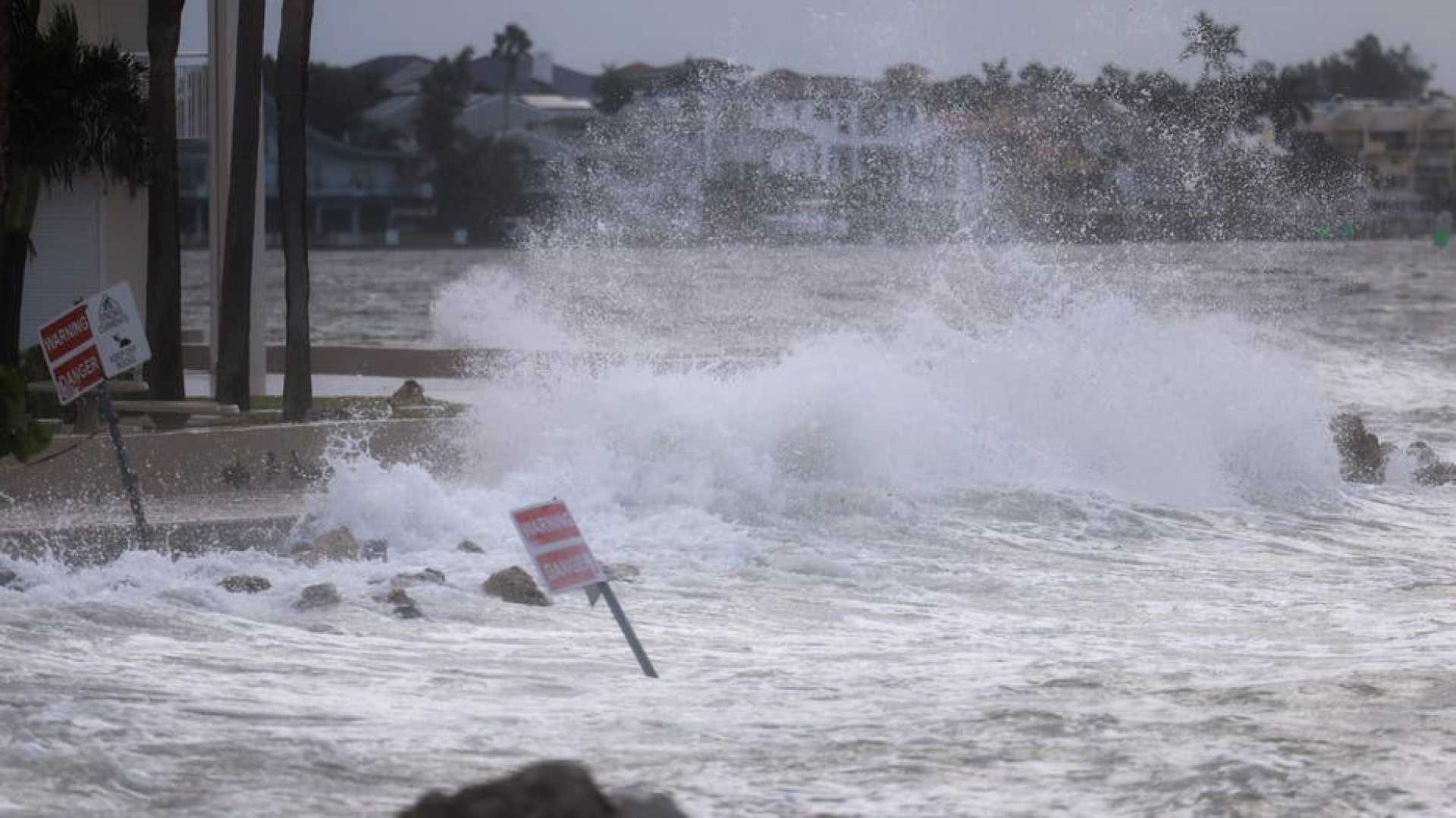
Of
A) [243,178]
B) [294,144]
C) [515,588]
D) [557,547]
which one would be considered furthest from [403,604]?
[243,178]

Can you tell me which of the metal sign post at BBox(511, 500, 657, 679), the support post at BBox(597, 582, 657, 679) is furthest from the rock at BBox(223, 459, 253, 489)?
the metal sign post at BBox(511, 500, 657, 679)

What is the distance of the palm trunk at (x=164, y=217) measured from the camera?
18.0 m

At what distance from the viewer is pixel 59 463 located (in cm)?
1410

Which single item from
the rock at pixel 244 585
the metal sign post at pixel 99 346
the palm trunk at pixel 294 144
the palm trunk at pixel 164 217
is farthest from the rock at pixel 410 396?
the rock at pixel 244 585

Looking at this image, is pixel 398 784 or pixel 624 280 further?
pixel 624 280

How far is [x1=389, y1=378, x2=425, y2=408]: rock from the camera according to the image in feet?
65.2

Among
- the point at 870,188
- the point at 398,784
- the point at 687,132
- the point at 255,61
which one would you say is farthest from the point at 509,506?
the point at 687,132

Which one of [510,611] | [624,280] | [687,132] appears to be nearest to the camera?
[510,611]

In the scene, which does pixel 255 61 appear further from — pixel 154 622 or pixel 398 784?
pixel 398 784

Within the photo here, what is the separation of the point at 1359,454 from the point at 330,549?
1170cm

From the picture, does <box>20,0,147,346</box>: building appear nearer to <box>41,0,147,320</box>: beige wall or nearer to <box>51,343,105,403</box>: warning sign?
<box>41,0,147,320</box>: beige wall

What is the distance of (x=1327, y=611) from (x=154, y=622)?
6.31 m

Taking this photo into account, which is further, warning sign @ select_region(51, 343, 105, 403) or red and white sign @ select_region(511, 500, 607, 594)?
warning sign @ select_region(51, 343, 105, 403)

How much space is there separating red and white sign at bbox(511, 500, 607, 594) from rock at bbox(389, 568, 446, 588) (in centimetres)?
347
